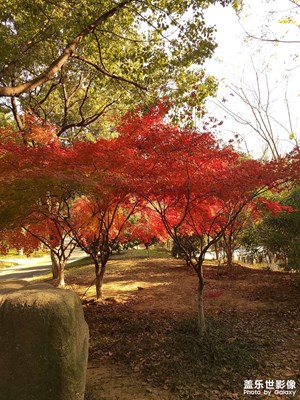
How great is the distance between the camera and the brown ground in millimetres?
5223

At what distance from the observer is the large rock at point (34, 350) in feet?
12.2

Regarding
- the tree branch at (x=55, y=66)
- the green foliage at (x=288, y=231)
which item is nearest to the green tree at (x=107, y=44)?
the tree branch at (x=55, y=66)

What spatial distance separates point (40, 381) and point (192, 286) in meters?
8.79

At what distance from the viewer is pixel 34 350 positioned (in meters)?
3.72

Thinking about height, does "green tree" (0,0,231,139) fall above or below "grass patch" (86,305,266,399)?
above

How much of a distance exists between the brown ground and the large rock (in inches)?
61.4

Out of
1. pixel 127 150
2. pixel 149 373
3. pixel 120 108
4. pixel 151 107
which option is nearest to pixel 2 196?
pixel 127 150

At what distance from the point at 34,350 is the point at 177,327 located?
4467 millimetres

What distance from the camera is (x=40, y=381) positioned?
3723 millimetres

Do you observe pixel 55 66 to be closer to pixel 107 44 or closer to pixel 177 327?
pixel 107 44

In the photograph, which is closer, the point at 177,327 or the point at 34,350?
the point at 34,350

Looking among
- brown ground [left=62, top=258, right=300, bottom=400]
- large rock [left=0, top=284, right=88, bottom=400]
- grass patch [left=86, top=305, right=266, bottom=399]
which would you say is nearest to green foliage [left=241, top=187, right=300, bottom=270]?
brown ground [left=62, top=258, right=300, bottom=400]

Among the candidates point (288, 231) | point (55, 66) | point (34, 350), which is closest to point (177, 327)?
point (34, 350)

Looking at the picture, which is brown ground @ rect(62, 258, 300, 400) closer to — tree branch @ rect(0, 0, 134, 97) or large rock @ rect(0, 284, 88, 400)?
large rock @ rect(0, 284, 88, 400)
